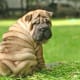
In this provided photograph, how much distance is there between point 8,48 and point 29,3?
3568 centimetres

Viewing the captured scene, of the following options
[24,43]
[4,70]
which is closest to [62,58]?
[24,43]

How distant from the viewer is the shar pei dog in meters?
5.27

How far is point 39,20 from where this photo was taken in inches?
211

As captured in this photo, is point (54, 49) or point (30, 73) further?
point (54, 49)

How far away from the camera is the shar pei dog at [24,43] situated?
5.27 meters

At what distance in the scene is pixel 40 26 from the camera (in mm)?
5332

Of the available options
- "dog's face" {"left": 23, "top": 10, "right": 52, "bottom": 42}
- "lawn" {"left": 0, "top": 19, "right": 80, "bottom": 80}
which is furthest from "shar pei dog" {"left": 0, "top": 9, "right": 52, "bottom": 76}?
"lawn" {"left": 0, "top": 19, "right": 80, "bottom": 80}

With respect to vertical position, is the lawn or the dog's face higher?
the dog's face

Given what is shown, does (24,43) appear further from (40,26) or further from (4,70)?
(4,70)

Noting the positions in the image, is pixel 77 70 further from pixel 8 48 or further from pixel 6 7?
pixel 6 7

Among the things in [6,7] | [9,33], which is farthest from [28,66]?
[6,7]

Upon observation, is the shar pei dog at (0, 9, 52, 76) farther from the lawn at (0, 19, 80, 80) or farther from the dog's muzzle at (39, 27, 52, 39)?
the lawn at (0, 19, 80, 80)

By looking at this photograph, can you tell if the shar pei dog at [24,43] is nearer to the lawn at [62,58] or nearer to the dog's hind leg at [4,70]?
the dog's hind leg at [4,70]

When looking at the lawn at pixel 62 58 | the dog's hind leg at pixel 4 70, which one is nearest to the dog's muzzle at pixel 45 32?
the lawn at pixel 62 58
